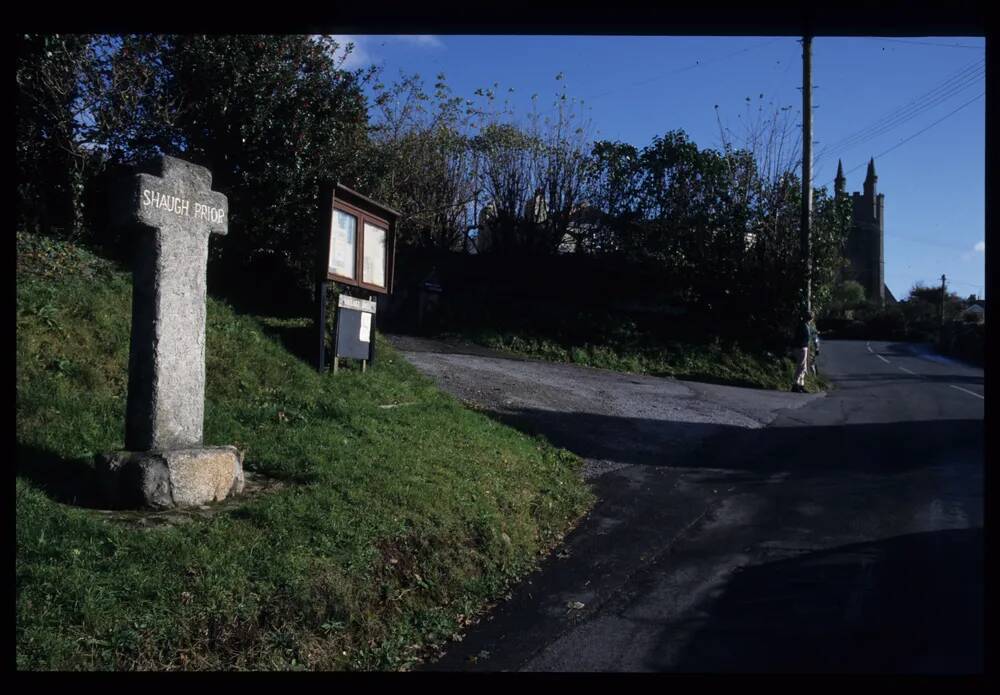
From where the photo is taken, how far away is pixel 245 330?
11.2m

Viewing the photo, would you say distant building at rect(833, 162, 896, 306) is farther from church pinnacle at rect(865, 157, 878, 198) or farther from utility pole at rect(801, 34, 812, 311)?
utility pole at rect(801, 34, 812, 311)

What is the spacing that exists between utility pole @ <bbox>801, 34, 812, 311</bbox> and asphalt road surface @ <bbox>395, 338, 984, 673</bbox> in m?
7.87

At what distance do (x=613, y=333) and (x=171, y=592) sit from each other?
17290 millimetres

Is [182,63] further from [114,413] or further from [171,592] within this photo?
[171,592]

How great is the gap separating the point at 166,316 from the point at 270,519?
182 centimetres

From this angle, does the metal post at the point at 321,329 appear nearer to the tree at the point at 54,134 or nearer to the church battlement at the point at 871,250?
the tree at the point at 54,134

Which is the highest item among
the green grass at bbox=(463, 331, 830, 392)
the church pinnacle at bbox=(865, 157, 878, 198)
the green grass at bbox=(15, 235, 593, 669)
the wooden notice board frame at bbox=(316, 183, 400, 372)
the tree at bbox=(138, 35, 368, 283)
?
the church pinnacle at bbox=(865, 157, 878, 198)

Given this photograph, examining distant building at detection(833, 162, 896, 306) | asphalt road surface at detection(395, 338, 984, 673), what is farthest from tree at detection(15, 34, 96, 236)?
distant building at detection(833, 162, 896, 306)

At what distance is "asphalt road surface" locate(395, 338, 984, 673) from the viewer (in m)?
5.53

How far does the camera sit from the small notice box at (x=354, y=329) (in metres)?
11.1

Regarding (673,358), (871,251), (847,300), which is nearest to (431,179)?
(673,358)

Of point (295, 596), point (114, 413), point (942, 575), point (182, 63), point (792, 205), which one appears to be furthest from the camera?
point (792, 205)

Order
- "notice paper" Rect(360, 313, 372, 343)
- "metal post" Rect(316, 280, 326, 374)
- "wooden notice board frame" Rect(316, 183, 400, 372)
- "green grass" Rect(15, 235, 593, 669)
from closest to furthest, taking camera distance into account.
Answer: "green grass" Rect(15, 235, 593, 669) → "metal post" Rect(316, 280, 326, 374) → "wooden notice board frame" Rect(316, 183, 400, 372) → "notice paper" Rect(360, 313, 372, 343)

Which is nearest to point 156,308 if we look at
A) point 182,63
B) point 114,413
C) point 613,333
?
point 114,413
